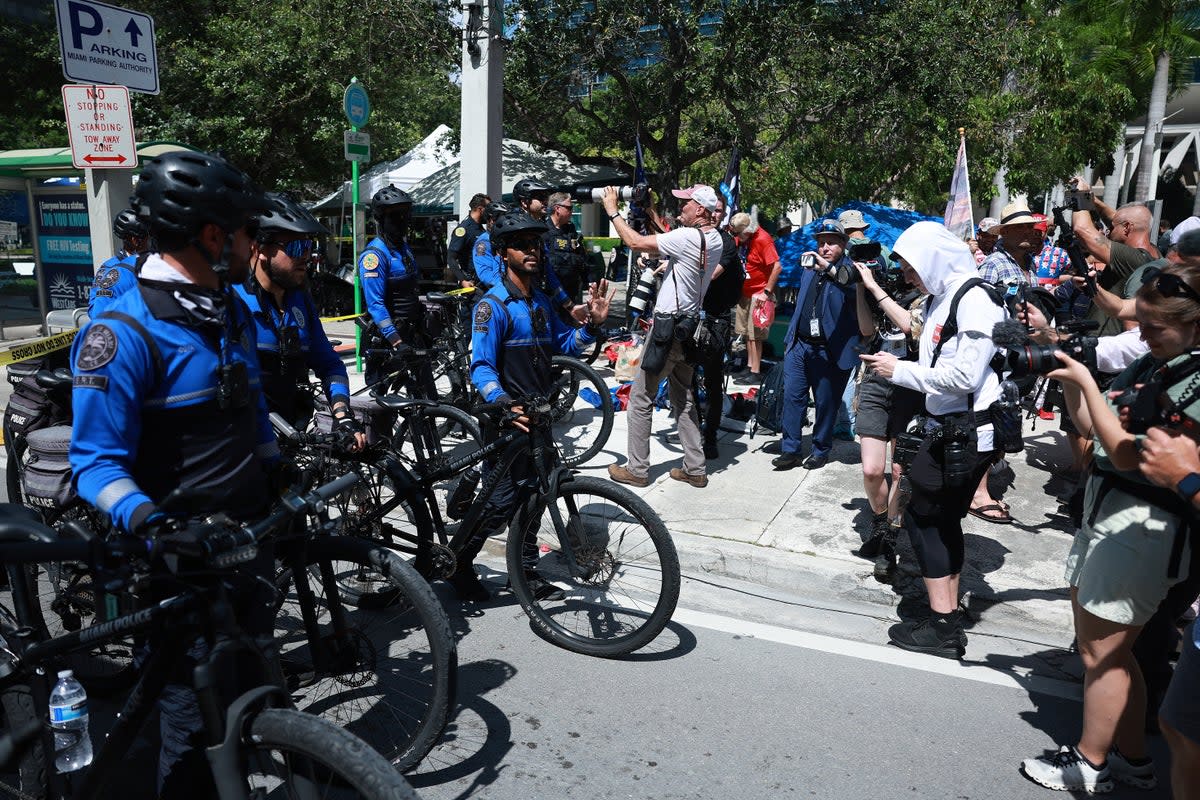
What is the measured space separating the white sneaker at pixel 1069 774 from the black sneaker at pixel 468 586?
2654mm

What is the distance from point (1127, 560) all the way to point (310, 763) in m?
2.58

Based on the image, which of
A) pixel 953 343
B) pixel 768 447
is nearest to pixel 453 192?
pixel 768 447

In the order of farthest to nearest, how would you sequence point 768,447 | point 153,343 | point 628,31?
→ point 628,31 < point 768,447 < point 153,343

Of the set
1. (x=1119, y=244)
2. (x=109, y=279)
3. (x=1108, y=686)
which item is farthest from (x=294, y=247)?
(x=1119, y=244)

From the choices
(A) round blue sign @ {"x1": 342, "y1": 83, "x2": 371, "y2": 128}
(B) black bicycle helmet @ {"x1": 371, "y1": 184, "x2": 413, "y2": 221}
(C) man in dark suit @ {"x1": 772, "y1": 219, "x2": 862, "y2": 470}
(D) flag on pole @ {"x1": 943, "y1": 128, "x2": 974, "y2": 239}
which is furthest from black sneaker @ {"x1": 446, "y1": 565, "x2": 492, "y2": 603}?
(A) round blue sign @ {"x1": 342, "y1": 83, "x2": 371, "y2": 128}

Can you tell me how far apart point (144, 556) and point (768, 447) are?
601cm

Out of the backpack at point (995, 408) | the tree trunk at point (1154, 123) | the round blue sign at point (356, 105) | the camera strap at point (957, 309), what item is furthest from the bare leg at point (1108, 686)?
the tree trunk at point (1154, 123)

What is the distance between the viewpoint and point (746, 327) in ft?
34.1

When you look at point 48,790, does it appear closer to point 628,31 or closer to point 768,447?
point 768,447

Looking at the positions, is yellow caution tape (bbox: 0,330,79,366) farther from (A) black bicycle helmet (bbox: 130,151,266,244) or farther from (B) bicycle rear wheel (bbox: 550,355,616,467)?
(B) bicycle rear wheel (bbox: 550,355,616,467)

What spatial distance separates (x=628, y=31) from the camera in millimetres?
11602

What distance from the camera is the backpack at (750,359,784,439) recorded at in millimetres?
7727

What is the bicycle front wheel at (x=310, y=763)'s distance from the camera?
2125mm

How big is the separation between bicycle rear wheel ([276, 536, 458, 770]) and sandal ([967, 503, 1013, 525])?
4.13 meters
